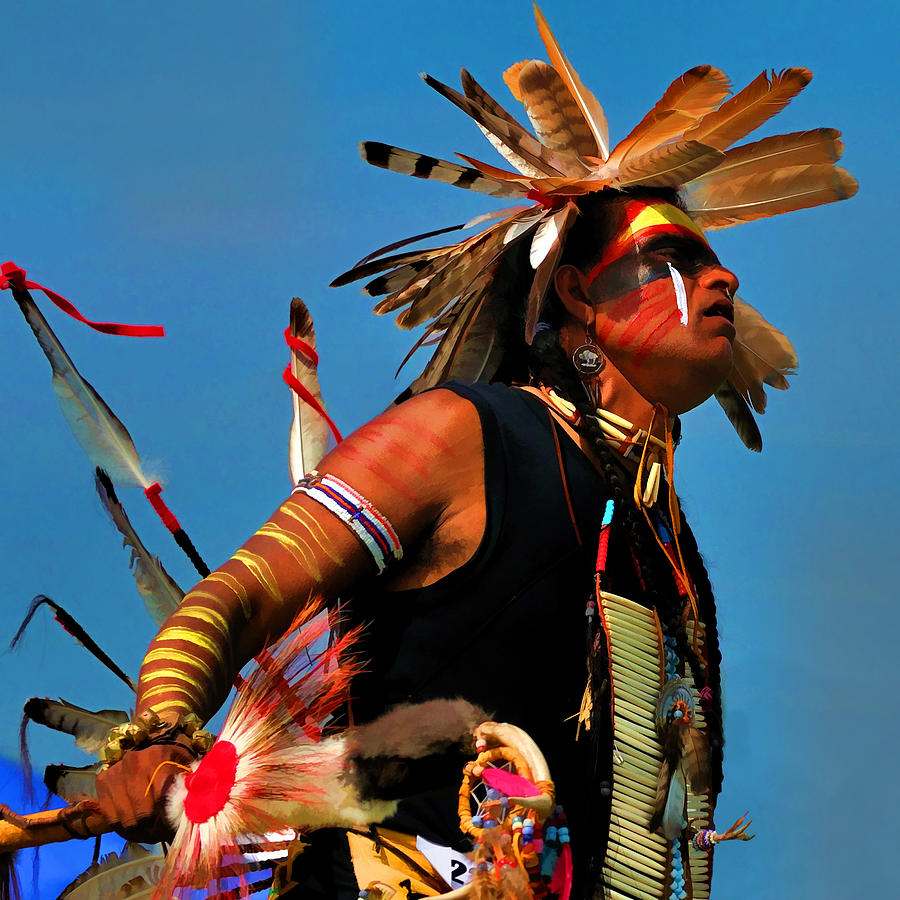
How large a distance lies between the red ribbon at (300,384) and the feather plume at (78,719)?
0.85 metres

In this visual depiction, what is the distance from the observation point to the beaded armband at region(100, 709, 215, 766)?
197cm

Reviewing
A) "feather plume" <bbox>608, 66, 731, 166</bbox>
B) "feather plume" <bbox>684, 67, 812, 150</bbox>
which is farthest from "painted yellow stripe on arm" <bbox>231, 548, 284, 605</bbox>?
"feather plume" <bbox>684, 67, 812, 150</bbox>

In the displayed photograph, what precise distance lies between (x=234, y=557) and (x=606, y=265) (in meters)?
1.18

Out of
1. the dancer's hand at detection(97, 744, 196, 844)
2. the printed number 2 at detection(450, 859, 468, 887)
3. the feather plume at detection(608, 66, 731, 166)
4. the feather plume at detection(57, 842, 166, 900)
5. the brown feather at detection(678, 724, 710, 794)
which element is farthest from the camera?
the feather plume at detection(608, 66, 731, 166)

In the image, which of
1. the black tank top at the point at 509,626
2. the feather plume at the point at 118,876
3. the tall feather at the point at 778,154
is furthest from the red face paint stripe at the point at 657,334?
the feather plume at the point at 118,876

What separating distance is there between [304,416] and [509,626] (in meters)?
0.87

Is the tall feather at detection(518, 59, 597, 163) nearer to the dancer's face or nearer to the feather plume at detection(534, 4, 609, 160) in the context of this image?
the feather plume at detection(534, 4, 609, 160)

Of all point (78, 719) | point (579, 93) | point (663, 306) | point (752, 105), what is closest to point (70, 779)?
point (78, 719)

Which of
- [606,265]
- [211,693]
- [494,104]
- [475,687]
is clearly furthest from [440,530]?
[494,104]

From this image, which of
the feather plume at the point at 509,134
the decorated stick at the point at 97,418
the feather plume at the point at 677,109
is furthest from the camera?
the feather plume at the point at 677,109

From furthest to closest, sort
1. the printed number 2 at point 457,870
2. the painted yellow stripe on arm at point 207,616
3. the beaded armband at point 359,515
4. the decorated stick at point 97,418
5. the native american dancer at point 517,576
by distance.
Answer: the decorated stick at point 97,418 < the beaded armband at point 359,515 < the printed number 2 at point 457,870 < the painted yellow stripe on arm at point 207,616 < the native american dancer at point 517,576

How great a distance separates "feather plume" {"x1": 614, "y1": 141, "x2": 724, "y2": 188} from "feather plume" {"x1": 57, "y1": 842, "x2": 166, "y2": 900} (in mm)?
1733

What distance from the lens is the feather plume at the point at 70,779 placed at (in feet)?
8.34

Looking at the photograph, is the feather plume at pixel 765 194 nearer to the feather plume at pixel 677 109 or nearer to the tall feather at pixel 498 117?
the feather plume at pixel 677 109
